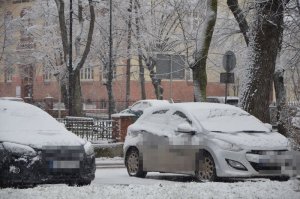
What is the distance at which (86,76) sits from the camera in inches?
2232

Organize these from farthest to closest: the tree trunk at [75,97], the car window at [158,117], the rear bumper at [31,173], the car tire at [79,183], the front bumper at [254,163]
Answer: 1. the tree trunk at [75,97]
2. the car window at [158,117]
3. the front bumper at [254,163]
4. the car tire at [79,183]
5. the rear bumper at [31,173]

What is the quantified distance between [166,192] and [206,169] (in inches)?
119

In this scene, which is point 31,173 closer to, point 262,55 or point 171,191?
point 171,191

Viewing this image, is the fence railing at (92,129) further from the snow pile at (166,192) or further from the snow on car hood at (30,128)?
the snow pile at (166,192)

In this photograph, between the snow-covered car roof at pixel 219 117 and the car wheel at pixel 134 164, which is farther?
the car wheel at pixel 134 164

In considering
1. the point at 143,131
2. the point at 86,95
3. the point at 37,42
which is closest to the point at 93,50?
the point at 37,42

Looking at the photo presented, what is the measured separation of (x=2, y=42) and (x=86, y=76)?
9.72 metres

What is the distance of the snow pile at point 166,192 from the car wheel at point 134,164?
379cm

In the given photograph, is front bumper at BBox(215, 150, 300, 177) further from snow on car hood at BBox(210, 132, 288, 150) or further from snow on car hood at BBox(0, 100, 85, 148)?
snow on car hood at BBox(0, 100, 85, 148)

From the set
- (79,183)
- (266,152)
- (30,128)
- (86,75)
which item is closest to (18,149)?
(30,128)

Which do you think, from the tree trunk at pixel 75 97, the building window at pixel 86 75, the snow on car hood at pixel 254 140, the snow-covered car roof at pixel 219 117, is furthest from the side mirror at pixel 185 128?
the building window at pixel 86 75

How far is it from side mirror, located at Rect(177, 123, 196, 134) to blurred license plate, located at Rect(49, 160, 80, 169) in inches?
95.7

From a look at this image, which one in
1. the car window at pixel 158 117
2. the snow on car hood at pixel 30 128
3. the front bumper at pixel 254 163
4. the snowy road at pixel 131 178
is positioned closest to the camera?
the snow on car hood at pixel 30 128

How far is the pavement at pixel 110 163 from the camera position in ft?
56.3
